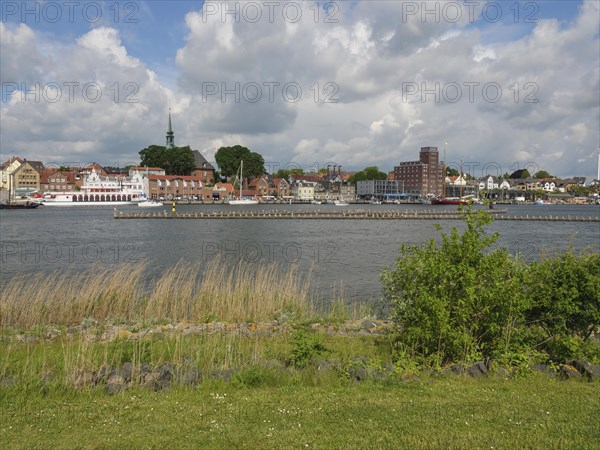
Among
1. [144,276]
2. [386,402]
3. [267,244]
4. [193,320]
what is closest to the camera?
[386,402]

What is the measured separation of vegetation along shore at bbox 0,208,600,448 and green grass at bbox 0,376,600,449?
0.03 metres

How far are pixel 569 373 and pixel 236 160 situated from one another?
570 ft

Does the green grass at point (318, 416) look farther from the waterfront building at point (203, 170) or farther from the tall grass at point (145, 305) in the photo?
the waterfront building at point (203, 170)

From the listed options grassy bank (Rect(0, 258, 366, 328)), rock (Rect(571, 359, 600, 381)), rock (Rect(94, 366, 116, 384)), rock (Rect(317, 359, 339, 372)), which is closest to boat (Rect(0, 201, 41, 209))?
grassy bank (Rect(0, 258, 366, 328))

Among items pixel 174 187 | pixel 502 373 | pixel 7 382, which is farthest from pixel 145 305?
pixel 174 187

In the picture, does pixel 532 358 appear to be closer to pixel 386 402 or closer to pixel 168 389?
pixel 386 402

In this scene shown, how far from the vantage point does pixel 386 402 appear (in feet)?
25.6

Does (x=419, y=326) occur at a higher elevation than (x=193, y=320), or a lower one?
higher

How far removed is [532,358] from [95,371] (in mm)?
8591

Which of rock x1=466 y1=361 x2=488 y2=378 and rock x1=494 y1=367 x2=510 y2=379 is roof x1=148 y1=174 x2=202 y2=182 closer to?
rock x1=466 y1=361 x2=488 y2=378

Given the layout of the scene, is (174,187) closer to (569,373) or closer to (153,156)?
(153,156)

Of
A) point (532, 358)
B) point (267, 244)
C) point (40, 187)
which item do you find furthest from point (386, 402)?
point (40, 187)

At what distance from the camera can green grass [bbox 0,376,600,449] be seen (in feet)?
21.1

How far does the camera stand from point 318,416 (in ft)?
23.9
